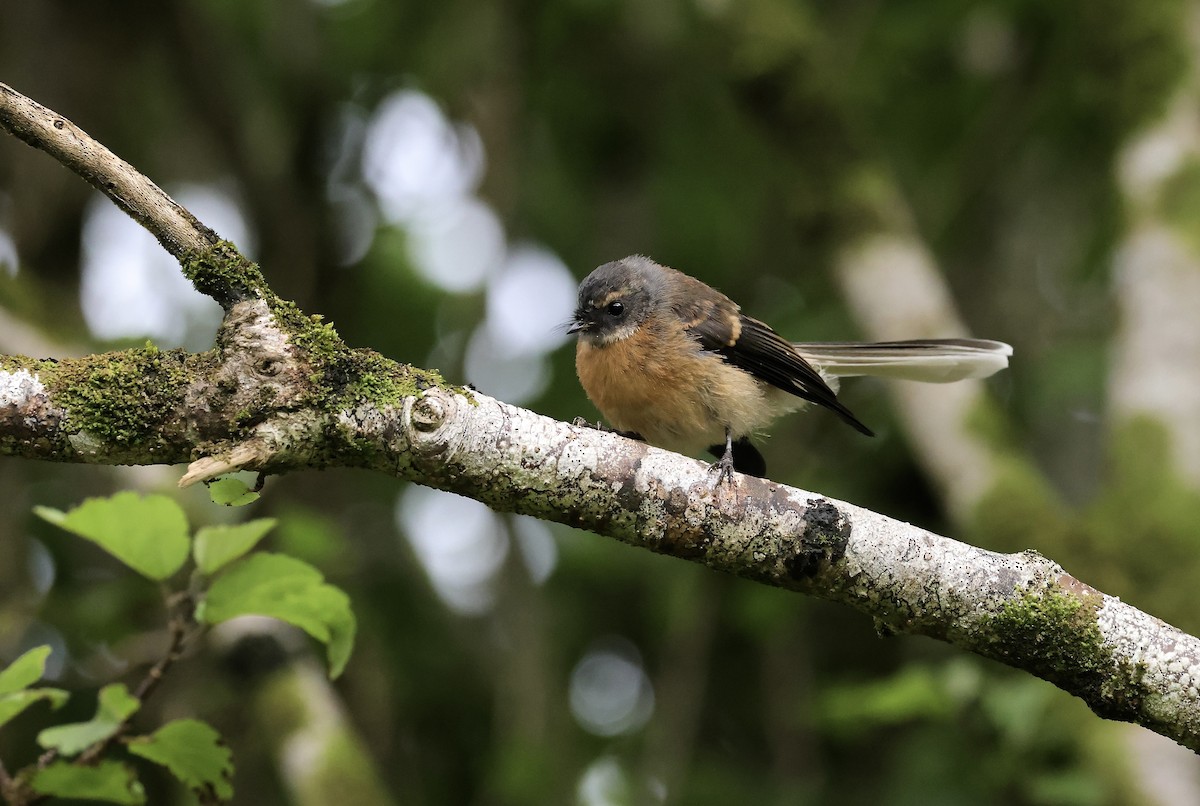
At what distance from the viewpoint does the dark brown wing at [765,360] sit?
5152 mm

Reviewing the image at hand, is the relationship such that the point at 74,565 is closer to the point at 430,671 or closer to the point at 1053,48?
the point at 430,671

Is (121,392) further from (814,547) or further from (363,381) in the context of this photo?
(814,547)

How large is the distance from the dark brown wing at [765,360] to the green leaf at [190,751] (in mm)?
2971

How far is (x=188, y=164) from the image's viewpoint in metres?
8.96

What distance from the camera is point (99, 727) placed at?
2.57 m

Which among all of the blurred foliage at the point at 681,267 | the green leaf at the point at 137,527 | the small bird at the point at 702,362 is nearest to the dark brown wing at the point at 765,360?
the small bird at the point at 702,362

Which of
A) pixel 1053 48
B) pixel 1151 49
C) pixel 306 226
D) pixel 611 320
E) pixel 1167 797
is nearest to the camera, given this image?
pixel 1167 797

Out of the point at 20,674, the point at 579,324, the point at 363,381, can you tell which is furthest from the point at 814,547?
the point at 579,324

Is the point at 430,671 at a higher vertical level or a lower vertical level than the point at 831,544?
higher

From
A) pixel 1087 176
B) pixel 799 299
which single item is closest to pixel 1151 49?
pixel 1087 176

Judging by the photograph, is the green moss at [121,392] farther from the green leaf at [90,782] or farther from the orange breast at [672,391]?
the orange breast at [672,391]

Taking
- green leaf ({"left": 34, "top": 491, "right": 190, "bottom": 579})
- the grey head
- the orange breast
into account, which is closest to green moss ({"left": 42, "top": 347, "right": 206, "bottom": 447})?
green leaf ({"left": 34, "top": 491, "right": 190, "bottom": 579})

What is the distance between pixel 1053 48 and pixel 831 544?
236 inches

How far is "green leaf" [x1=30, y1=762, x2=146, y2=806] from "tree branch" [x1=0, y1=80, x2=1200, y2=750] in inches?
29.8
